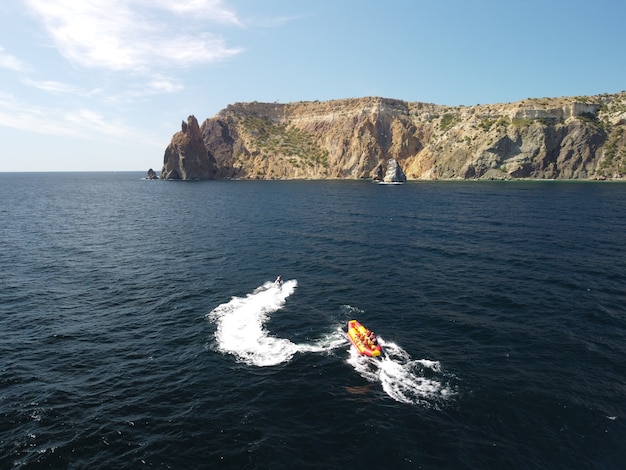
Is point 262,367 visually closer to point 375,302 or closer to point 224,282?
point 375,302

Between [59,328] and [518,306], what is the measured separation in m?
54.3

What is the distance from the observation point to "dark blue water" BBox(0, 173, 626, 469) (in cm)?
2541

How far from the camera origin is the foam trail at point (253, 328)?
121ft

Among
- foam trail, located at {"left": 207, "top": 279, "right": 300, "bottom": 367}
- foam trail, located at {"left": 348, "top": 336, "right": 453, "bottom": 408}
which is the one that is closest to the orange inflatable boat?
foam trail, located at {"left": 348, "top": 336, "right": 453, "bottom": 408}

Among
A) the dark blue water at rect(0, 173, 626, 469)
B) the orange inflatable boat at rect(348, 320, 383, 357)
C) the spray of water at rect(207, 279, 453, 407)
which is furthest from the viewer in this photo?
the orange inflatable boat at rect(348, 320, 383, 357)

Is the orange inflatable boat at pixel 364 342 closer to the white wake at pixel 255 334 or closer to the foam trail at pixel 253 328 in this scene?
the white wake at pixel 255 334

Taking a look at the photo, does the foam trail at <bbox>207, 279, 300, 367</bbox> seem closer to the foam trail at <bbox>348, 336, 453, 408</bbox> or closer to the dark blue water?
the dark blue water

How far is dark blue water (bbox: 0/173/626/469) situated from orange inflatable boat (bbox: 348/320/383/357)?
104cm

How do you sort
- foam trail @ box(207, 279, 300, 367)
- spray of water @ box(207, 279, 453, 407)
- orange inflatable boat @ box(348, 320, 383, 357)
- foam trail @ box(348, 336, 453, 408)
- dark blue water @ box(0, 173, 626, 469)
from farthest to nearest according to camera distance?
foam trail @ box(207, 279, 300, 367), orange inflatable boat @ box(348, 320, 383, 357), spray of water @ box(207, 279, 453, 407), foam trail @ box(348, 336, 453, 408), dark blue water @ box(0, 173, 626, 469)

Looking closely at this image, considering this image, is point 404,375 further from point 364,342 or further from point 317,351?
point 317,351

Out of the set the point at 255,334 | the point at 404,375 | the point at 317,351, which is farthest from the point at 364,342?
the point at 255,334

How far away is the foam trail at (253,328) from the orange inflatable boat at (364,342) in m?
5.95

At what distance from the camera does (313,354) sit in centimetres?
3712

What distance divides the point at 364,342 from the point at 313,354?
5.25 meters
